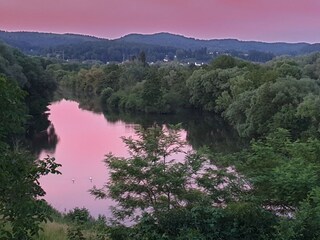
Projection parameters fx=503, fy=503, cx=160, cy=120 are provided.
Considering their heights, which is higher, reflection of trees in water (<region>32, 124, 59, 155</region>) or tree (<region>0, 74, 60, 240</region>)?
tree (<region>0, 74, 60, 240</region>)

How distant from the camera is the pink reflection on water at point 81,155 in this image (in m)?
21.5

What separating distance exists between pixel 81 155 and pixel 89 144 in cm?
487

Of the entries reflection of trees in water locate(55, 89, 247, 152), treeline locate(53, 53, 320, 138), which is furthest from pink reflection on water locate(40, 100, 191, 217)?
treeline locate(53, 53, 320, 138)

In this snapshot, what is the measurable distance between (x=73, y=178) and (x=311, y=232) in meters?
17.6

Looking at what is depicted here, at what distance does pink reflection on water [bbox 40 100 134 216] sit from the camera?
2152 centimetres

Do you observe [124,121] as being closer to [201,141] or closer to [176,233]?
[201,141]

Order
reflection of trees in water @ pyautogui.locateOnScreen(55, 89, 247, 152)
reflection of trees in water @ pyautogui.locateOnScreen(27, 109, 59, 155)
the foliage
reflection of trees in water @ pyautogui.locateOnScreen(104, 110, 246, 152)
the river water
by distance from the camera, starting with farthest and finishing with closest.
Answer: reflection of trees in water @ pyautogui.locateOnScreen(55, 89, 247, 152) < reflection of trees in water @ pyautogui.locateOnScreen(104, 110, 246, 152) < reflection of trees in water @ pyautogui.locateOnScreen(27, 109, 59, 155) < the river water < the foliage

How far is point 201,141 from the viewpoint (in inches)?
1543

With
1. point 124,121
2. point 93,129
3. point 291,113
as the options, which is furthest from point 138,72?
point 291,113

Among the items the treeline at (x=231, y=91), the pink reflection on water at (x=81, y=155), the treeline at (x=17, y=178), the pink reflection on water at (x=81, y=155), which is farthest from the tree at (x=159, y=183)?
→ the treeline at (x=231, y=91)

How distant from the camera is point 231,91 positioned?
50.8 m

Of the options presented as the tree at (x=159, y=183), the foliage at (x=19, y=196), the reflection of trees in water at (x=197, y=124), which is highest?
the foliage at (x=19, y=196)

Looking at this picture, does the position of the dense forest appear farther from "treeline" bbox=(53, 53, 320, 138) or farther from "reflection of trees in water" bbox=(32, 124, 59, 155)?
"reflection of trees in water" bbox=(32, 124, 59, 155)

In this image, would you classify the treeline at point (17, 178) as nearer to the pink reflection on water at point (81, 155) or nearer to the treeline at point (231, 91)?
the pink reflection on water at point (81, 155)
